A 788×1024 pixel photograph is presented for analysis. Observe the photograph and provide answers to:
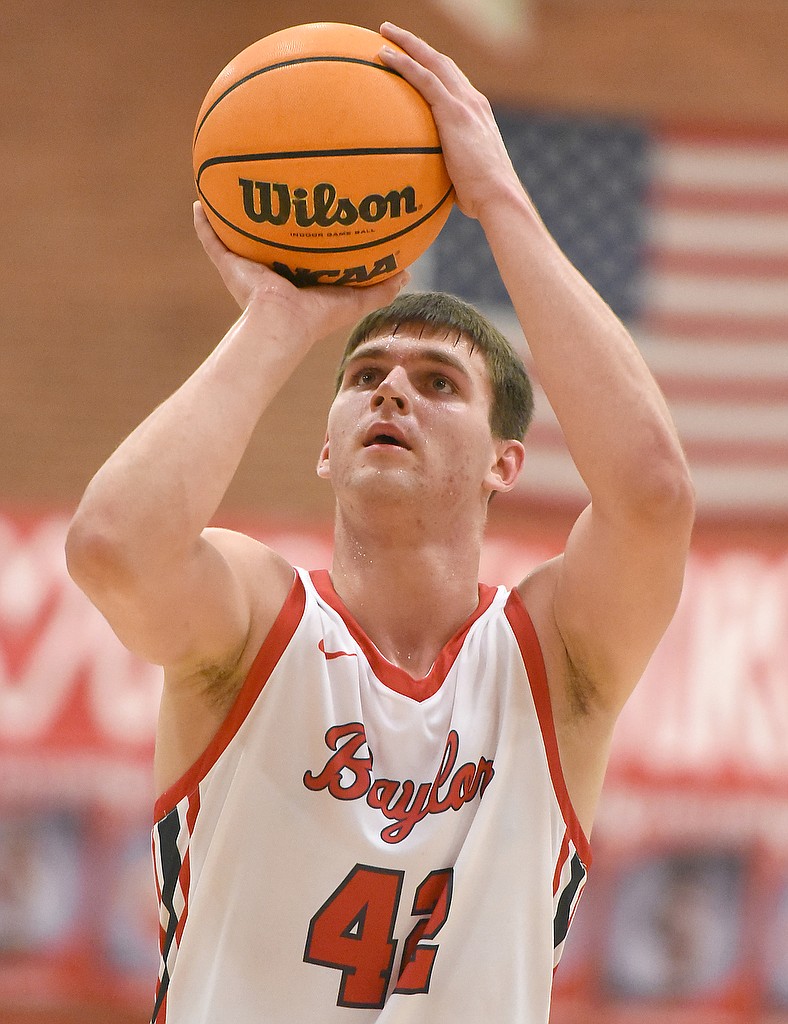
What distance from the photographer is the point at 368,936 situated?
255cm

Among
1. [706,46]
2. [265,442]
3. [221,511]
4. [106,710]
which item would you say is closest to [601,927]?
[106,710]

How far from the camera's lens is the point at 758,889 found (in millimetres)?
6902

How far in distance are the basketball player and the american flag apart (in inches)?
229

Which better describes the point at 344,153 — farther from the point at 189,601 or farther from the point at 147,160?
the point at 147,160

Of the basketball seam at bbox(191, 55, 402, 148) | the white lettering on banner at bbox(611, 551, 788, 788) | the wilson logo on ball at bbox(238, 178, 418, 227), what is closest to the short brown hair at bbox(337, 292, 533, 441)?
the wilson logo on ball at bbox(238, 178, 418, 227)

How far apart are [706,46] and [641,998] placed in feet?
22.0

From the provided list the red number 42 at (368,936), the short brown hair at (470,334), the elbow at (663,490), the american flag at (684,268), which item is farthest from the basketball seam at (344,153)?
the american flag at (684,268)

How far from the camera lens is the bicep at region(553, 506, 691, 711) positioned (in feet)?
8.37

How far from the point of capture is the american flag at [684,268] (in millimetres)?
8672

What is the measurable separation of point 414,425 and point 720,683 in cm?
490

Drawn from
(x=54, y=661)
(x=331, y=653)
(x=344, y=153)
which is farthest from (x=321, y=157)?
(x=54, y=661)

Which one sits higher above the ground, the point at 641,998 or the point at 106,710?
the point at 106,710

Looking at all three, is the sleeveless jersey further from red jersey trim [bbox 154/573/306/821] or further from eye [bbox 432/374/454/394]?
eye [bbox 432/374/454/394]

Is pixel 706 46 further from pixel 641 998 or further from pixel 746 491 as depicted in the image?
pixel 641 998
